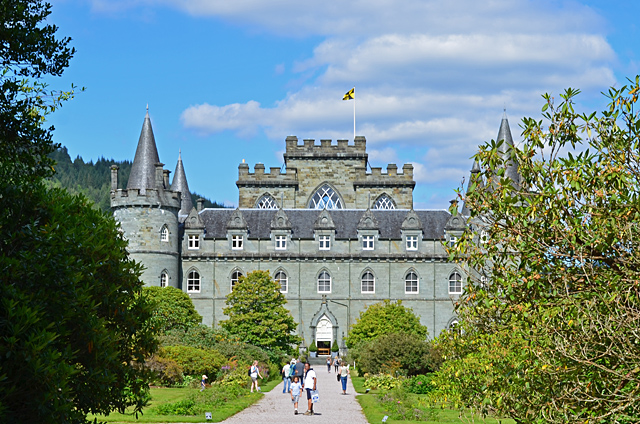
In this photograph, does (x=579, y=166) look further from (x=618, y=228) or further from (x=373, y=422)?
(x=373, y=422)

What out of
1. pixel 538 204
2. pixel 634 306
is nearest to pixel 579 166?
pixel 538 204

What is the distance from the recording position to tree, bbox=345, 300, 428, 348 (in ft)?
185

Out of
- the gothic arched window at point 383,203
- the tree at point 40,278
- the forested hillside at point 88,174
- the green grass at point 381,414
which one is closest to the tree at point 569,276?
the tree at point 40,278

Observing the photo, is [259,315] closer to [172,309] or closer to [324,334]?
[172,309]

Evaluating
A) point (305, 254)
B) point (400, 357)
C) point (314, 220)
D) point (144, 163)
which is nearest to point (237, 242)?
point (305, 254)

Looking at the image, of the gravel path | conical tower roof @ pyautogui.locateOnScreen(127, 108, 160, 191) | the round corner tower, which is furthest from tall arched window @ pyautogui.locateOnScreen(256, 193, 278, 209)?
the gravel path

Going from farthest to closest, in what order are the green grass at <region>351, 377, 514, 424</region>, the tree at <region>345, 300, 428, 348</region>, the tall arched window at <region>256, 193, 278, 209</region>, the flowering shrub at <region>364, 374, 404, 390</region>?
1. the tall arched window at <region>256, 193, 278, 209</region>
2. the tree at <region>345, 300, 428, 348</region>
3. the flowering shrub at <region>364, 374, 404, 390</region>
4. the green grass at <region>351, 377, 514, 424</region>

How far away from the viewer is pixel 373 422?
2362 cm

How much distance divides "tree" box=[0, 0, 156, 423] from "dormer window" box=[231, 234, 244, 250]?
52.7m

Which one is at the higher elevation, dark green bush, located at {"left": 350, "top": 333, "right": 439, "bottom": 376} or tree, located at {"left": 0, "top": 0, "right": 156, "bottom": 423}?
tree, located at {"left": 0, "top": 0, "right": 156, "bottom": 423}

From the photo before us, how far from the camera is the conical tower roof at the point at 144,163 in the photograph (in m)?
63.8

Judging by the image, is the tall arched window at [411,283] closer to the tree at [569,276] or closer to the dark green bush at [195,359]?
the dark green bush at [195,359]

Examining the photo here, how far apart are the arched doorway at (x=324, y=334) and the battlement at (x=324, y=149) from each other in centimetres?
1690

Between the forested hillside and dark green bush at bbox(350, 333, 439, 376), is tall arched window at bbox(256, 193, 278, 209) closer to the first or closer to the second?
dark green bush at bbox(350, 333, 439, 376)
